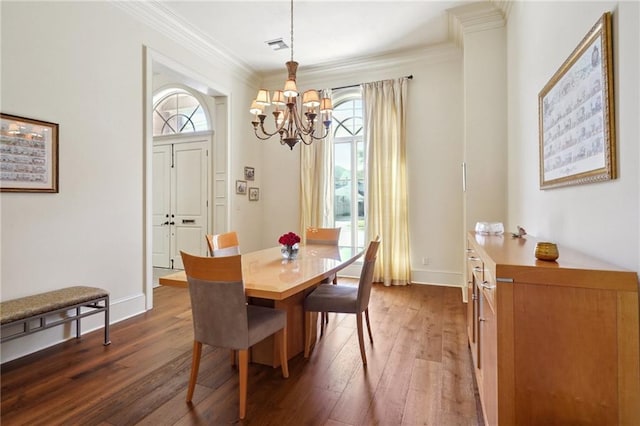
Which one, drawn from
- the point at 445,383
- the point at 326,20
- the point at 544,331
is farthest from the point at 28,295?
the point at 326,20

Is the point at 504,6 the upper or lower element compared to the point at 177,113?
upper

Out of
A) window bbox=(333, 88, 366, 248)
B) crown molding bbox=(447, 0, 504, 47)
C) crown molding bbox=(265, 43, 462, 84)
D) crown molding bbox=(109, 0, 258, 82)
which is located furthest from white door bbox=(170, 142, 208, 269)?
crown molding bbox=(447, 0, 504, 47)

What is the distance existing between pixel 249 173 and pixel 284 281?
151 inches

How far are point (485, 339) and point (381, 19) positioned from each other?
12.1 feet

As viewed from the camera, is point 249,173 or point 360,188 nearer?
point 360,188

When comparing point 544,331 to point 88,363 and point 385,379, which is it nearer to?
point 385,379

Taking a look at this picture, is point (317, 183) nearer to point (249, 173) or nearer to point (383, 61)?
point (249, 173)

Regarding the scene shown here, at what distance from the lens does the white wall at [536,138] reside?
1195mm

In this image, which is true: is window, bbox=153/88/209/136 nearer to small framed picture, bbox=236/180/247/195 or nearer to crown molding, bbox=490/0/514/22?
small framed picture, bbox=236/180/247/195

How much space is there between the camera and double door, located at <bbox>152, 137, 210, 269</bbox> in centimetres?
530

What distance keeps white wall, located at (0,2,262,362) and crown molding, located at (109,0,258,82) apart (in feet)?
0.32

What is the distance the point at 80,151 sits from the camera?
2926 mm

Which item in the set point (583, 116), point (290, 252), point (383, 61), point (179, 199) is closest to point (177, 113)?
point (179, 199)

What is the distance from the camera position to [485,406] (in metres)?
1.60
